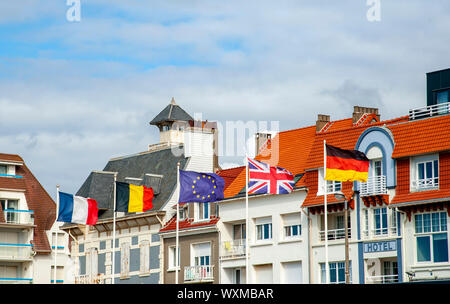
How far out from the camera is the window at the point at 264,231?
67688 mm

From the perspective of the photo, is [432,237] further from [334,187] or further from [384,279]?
[334,187]

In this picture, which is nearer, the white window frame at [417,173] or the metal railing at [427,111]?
the white window frame at [417,173]

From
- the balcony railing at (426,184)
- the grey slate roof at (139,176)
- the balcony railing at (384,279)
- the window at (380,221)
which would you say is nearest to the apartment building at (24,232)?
the grey slate roof at (139,176)

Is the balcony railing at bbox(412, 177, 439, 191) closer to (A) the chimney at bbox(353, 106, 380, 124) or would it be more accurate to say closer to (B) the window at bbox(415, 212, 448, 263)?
(B) the window at bbox(415, 212, 448, 263)

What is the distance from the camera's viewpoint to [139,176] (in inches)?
3273

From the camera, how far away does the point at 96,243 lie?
82250 millimetres

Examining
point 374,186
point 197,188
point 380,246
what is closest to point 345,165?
point 374,186

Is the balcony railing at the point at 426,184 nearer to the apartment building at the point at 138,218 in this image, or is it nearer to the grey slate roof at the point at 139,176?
the apartment building at the point at 138,218

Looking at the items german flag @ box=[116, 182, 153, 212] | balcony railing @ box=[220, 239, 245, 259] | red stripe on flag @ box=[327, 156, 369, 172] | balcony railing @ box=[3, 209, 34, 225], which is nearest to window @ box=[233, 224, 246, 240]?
balcony railing @ box=[220, 239, 245, 259]

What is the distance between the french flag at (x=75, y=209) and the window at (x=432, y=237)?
21.1 meters

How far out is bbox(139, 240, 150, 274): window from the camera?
252 ft

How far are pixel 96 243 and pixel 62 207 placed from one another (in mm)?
22074
